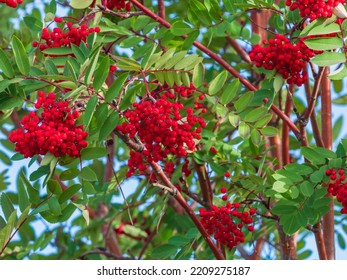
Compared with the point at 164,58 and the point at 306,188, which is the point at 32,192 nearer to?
the point at 164,58

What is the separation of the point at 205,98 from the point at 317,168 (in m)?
0.44

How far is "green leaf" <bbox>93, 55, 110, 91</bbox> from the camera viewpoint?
2.22 m

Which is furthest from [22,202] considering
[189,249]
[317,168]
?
[317,168]

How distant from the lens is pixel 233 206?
261 cm

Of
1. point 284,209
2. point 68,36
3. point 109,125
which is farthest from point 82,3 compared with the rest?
point 284,209

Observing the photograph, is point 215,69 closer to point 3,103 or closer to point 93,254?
point 93,254

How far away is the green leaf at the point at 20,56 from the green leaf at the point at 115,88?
241mm

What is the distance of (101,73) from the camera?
87.6 inches

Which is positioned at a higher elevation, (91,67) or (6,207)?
(91,67)

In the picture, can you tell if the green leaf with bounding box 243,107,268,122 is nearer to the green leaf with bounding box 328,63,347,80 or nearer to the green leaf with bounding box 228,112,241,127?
the green leaf with bounding box 228,112,241,127

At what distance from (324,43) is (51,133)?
739 millimetres

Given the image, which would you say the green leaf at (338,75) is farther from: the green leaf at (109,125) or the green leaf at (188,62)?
the green leaf at (109,125)

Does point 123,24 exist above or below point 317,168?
above

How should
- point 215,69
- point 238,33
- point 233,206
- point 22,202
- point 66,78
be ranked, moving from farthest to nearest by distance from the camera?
point 215,69 → point 238,33 → point 233,206 → point 22,202 → point 66,78
